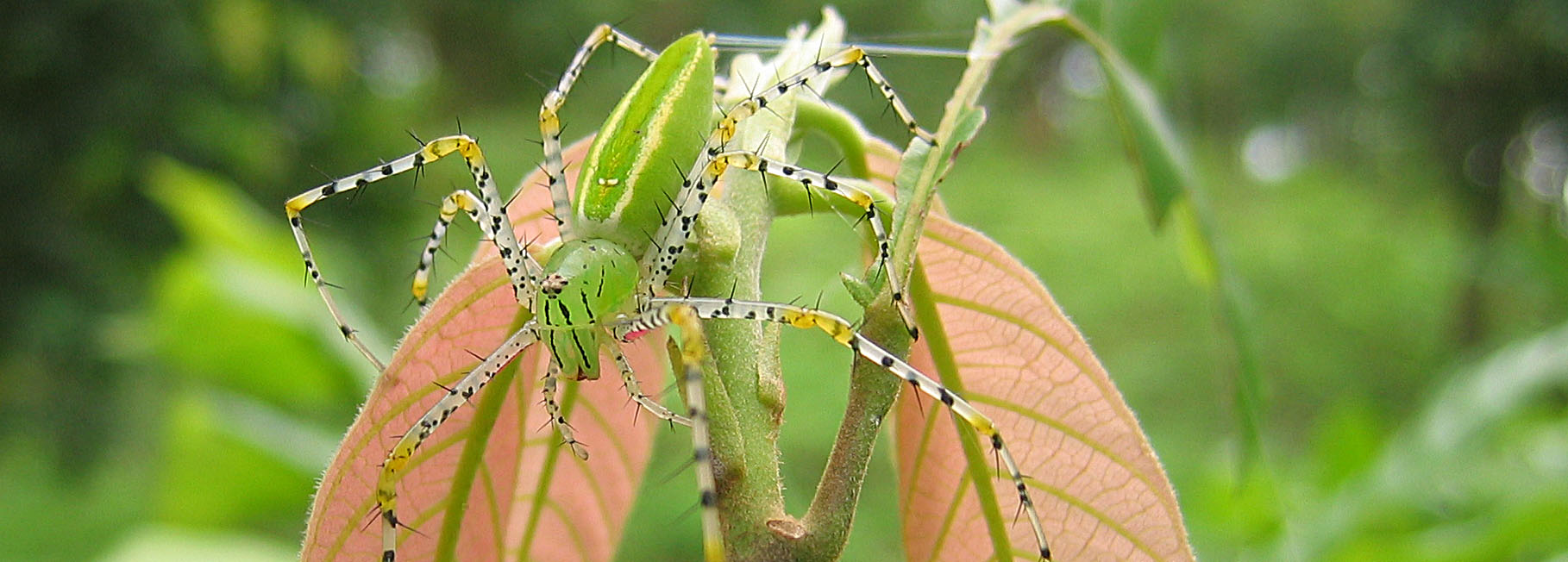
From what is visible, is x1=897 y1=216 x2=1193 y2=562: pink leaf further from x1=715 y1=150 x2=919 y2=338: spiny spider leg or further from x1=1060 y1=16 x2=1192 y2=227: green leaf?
x1=1060 y1=16 x2=1192 y2=227: green leaf

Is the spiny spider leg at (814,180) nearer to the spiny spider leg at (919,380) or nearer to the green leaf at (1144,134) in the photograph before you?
the spiny spider leg at (919,380)

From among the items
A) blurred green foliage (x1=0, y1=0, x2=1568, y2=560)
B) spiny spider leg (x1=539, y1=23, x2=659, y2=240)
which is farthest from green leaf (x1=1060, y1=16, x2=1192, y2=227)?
spiny spider leg (x1=539, y1=23, x2=659, y2=240)

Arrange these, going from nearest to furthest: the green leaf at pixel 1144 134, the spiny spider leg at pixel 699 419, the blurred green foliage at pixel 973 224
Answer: the spiny spider leg at pixel 699 419 → the green leaf at pixel 1144 134 → the blurred green foliage at pixel 973 224

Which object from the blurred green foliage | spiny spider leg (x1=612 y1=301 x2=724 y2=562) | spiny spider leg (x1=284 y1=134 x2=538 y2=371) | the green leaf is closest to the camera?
spiny spider leg (x1=612 y1=301 x2=724 y2=562)

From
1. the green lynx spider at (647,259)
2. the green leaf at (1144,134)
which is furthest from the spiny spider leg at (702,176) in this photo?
the green leaf at (1144,134)

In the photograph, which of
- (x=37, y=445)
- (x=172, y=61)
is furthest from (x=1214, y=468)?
(x=37, y=445)

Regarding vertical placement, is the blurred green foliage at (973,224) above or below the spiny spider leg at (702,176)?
above

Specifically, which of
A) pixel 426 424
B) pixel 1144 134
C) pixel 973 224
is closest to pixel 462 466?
pixel 426 424

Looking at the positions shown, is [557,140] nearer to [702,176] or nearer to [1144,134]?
[702,176]
